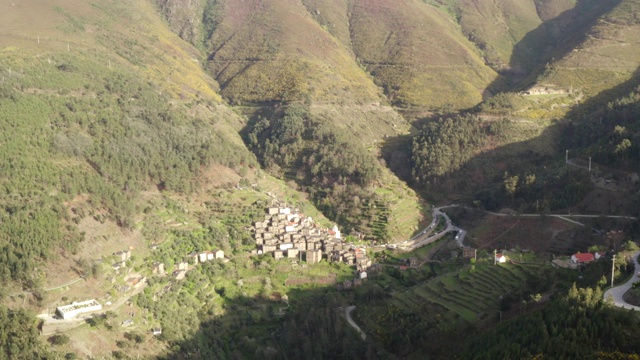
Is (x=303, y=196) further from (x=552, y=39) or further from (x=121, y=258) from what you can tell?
(x=552, y=39)

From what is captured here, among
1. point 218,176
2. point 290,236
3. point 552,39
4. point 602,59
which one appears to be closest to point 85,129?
point 218,176

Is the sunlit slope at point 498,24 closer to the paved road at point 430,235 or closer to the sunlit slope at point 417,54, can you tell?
the sunlit slope at point 417,54

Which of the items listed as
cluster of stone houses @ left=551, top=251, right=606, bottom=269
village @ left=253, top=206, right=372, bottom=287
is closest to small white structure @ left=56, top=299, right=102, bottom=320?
village @ left=253, top=206, right=372, bottom=287

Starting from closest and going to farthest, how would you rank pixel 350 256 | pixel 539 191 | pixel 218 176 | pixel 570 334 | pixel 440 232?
1. pixel 570 334
2. pixel 350 256
3. pixel 539 191
4. pixel 218 176
5. pixel 440 232

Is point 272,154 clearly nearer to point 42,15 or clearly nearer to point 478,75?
point 42,15

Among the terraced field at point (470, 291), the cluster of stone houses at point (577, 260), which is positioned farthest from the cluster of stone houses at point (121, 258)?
the cluster of stone houses at point (577, 260)
